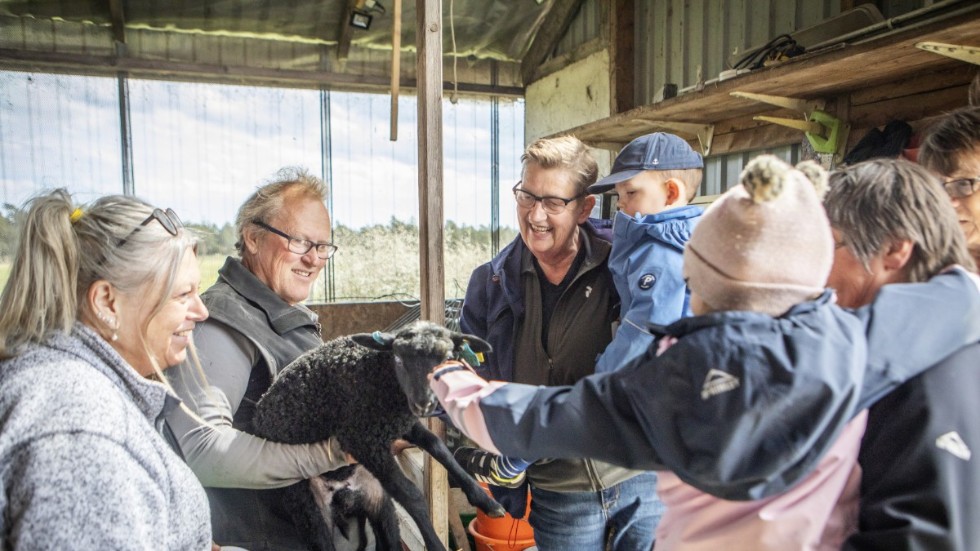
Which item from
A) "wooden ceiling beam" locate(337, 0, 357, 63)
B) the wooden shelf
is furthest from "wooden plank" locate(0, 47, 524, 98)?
the wooden shelf

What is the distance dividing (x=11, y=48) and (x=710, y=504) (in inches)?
325

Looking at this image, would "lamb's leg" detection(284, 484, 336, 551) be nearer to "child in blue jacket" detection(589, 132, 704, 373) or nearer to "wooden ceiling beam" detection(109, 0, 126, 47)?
"child in blue jacket" detection(589, 132, 704, 373)

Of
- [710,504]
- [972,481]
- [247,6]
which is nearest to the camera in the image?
[972,481]

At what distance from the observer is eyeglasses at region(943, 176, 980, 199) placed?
156 cm

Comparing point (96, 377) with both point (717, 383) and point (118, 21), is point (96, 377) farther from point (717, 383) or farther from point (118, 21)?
point (118, 21)

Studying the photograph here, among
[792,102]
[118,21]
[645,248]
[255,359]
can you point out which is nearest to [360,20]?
[118,21]

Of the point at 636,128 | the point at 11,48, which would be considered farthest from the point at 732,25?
the point at 11,48

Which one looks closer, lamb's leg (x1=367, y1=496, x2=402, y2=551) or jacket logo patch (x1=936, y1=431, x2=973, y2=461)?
jacket logo patch (x1=936, y1=431, x2=973, y2=461)

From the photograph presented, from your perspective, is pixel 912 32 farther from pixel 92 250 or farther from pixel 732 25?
pixel 92 250

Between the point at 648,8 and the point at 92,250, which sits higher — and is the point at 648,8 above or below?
above

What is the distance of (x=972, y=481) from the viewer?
959mm

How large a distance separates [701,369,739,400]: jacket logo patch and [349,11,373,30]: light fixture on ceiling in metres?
6.70

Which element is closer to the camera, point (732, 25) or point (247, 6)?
point (732, 25)

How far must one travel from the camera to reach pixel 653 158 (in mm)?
2068
